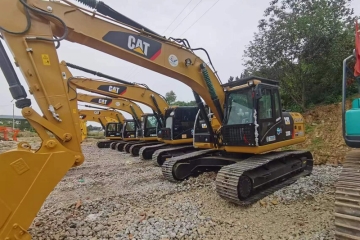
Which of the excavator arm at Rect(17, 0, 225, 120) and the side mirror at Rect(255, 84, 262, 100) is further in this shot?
the side mirror at Rect(255, 84, 262, 100)

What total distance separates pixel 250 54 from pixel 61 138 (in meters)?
13.6

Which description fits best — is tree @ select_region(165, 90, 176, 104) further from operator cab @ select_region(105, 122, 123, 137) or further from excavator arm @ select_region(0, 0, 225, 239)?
excavator arm @ select_region(0, 0, 225, 239)

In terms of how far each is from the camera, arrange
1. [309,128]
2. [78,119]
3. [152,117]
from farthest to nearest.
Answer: [152,117]
[309,128]
[78,119]

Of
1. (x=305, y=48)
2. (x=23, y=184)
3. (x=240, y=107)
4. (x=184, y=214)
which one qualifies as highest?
(x=305, y=48)

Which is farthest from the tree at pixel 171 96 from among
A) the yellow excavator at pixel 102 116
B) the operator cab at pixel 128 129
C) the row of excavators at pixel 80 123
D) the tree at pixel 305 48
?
the row of excavators at pixel 80 123

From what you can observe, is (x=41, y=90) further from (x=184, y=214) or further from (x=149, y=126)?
(x=149, y=126)

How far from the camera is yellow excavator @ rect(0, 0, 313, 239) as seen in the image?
2.76 meters

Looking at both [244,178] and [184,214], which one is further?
[244,178]

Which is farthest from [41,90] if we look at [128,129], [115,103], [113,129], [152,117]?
[113,129]

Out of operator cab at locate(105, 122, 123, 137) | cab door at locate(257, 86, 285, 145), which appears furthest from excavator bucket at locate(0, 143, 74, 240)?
operator cab at locate(105, 122, 123, 137)

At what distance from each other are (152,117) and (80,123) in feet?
26.9

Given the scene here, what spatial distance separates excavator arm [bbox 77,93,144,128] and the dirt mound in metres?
8.45

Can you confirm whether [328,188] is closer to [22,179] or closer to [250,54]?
[22,179]

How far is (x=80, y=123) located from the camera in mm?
5145
